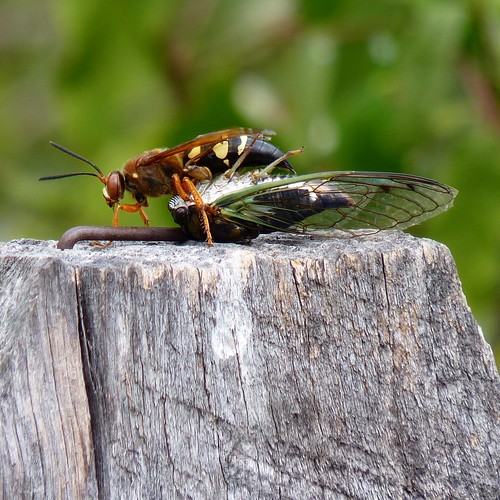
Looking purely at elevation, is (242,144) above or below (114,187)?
above

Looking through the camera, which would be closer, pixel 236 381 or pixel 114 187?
pixel 236 381

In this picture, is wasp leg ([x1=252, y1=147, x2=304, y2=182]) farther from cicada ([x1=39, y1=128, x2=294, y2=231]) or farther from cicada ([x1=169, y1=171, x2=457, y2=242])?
cicada ([x1=169, y1=171, x2=457, y2=242])

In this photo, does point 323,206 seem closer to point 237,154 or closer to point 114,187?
point 237,154

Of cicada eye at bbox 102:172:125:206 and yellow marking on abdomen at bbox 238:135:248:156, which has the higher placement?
yellow marking on abdomen at bbox 238:135:248:156

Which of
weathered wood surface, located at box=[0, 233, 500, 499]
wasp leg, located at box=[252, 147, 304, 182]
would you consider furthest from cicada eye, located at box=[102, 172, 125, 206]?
weathered wood surface, located at box=[0, 233, 500, 499]

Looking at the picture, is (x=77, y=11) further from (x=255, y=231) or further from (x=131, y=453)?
(x=131, y=453)

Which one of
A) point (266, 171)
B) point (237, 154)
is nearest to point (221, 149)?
point (237, 154)

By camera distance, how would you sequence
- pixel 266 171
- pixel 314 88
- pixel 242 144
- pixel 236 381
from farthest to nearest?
pixel 314 88, pixel 242 144, pixel 266 171, pixel 236 381
